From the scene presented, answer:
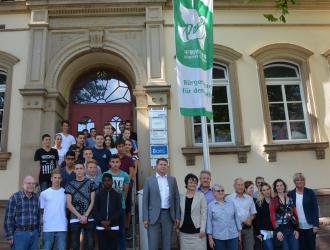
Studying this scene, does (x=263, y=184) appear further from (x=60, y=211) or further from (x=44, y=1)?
(x=44, y=1)

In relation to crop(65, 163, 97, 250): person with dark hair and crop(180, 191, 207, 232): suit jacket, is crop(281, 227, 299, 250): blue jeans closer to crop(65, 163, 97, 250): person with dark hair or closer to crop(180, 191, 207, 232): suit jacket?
crop(180, 191, 207, 232): suit jacket

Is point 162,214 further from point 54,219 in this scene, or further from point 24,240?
point 24,240

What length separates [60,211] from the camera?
589 centimetres

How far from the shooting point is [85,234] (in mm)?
5988

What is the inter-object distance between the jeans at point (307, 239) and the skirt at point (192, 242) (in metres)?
1.72

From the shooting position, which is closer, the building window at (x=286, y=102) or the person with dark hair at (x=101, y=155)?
the person with dark hair at (x=101, y=155)

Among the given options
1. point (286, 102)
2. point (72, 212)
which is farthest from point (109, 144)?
point (286, 102)

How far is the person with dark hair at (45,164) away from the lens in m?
7.34

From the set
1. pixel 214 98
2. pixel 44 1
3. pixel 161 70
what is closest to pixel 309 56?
pixel 214 98

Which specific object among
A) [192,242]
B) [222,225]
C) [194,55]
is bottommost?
[192,242]

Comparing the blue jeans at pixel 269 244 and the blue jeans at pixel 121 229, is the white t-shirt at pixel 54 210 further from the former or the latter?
the blue jeans at pixel 269 244

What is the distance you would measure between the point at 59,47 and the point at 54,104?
162 cm

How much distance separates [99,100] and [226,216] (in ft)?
21.6

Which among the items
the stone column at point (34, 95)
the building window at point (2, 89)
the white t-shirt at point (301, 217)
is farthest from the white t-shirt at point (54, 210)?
the building window at point (2, 89)
